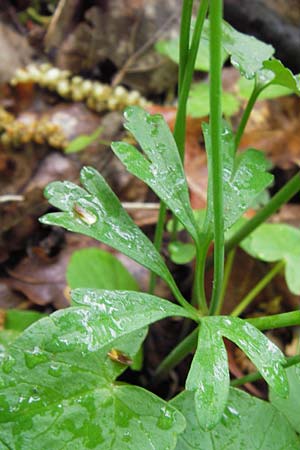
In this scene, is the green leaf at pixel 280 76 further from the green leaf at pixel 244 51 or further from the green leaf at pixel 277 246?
the green leaf at pixel 277 246

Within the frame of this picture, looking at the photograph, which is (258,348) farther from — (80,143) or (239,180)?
(80,143)

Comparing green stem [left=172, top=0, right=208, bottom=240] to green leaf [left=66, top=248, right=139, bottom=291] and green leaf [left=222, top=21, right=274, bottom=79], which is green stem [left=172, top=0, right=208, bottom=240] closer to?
green leaf [left=222, top=21, right=274, bottom=79]

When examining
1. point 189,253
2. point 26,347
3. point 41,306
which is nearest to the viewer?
point 26,347

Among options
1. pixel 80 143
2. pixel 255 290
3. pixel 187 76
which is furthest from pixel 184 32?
pixel 80 143

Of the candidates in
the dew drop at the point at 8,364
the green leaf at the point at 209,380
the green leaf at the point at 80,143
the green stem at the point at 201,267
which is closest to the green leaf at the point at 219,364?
the green leaf at the point at 209,380

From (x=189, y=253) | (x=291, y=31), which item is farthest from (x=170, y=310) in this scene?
(x=291, y=31)

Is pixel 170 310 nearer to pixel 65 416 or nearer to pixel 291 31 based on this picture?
pixel 65 416
